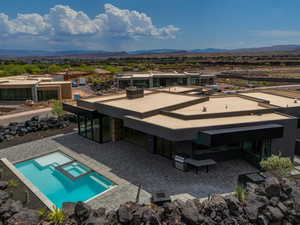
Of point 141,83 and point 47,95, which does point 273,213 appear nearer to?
point 47,95

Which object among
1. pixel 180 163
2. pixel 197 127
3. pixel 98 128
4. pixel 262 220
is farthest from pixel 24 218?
pixel 98 128

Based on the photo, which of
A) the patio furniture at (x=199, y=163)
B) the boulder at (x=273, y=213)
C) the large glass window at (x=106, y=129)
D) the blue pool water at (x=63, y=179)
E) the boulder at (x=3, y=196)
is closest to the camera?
the boulder at (x=273, y=213)

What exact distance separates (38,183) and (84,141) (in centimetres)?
724

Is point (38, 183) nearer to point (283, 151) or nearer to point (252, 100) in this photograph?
point (283, 151)

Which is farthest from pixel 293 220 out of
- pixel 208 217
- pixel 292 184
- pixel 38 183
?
pixel 38 183

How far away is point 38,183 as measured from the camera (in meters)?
15.7

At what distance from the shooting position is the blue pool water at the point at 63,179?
14.5 m

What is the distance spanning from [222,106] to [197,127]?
7.19 m

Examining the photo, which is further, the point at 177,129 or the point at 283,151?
the point at 283,151

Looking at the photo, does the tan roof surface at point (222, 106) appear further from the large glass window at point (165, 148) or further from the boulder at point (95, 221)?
the boulder at point (95, 221)

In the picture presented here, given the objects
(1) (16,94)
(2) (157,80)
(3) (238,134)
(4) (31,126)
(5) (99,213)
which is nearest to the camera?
(5) (99,213)

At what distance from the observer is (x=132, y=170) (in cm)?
1675

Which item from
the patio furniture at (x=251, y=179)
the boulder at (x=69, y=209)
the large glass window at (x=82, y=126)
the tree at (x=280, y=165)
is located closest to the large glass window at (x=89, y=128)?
the large glass window at (x=82, y=126)

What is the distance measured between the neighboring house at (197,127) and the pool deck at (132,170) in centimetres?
103
